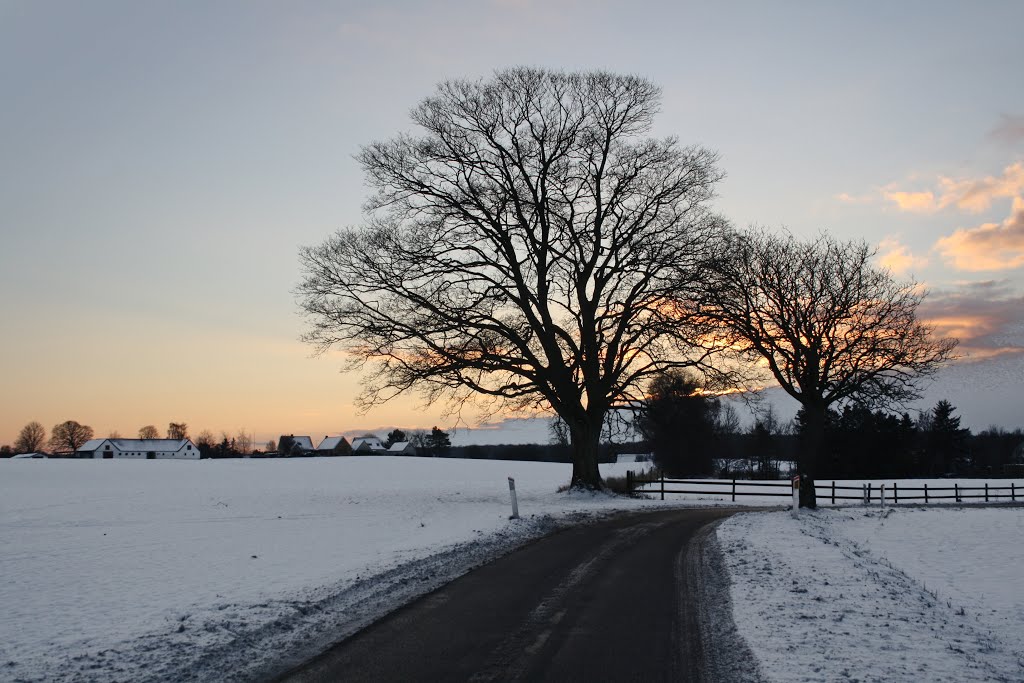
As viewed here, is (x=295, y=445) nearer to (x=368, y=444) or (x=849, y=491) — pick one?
(x=368, y=444)

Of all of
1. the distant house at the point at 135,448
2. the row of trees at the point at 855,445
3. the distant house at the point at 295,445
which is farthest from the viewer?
the distant house at the point at 295,445

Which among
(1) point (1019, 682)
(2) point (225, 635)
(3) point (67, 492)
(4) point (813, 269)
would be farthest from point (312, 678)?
(3) point (67, 492)

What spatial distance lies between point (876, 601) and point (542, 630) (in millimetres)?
4882

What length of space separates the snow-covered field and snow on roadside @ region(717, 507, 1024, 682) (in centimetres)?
4

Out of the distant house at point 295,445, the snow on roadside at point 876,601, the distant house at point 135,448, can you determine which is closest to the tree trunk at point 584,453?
the snow on roadside at point 876,601

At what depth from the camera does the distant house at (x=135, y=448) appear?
125 m

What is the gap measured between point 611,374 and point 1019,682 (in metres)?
23.4

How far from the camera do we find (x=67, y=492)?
106 feet

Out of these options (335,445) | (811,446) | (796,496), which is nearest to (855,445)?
(811,446)

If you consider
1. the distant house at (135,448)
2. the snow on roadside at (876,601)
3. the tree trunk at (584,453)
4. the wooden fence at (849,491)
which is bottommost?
the distant house at (135,448)

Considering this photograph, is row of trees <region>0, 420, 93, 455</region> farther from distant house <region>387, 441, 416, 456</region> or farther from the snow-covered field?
the snow-covered field

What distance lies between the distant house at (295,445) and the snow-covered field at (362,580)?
112 metres

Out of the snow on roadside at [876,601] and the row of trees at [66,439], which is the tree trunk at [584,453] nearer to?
the snow on roadside at [876,601]

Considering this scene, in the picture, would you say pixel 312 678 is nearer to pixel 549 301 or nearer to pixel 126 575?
pixel 126 575
